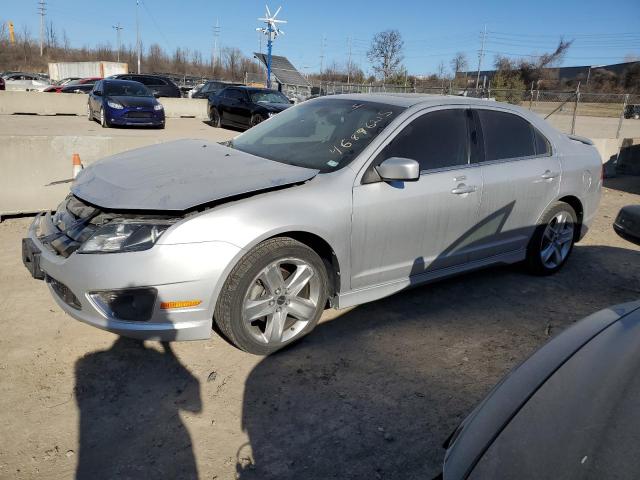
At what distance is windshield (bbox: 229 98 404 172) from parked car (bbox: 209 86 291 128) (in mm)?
10398

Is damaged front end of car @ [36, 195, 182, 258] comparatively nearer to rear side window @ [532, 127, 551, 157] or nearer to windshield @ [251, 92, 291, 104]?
rear side window @ [532, 127, 551, 157]

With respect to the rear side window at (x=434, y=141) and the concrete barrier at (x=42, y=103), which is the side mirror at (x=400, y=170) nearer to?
the rear side window at (x=434, y=141)

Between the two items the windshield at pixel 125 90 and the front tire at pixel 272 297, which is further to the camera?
the windshield at pixel 125 90

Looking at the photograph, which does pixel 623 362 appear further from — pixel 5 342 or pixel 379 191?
pixel 5 342

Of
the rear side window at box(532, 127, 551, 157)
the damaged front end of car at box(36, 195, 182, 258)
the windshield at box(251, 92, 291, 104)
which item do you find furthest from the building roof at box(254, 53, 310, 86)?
the damaged front end of car at box(36, 195, 182, 258)

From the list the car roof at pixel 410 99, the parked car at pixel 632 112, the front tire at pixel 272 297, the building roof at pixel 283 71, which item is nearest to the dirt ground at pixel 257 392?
the front tire at pixel 272 297

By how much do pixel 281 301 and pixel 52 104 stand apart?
21.5 meters

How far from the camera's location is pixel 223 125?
685 inches

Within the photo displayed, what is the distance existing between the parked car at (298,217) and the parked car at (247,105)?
10.7 m

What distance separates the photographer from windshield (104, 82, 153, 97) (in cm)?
1559

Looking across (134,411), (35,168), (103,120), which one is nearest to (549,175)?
(134,411)

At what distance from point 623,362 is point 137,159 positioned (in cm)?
336

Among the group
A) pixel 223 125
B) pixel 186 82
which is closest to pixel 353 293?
pixel 223 125

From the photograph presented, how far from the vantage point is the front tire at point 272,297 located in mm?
3031
